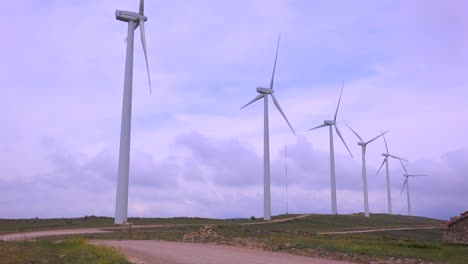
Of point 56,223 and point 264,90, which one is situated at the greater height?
point 264,90

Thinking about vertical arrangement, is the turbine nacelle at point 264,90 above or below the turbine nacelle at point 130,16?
below

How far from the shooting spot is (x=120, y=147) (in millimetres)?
61281

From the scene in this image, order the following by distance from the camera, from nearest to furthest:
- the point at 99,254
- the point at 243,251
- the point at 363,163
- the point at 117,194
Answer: the point at 99,254
the point at 243,251
the point at 117,194
the point at 363,163

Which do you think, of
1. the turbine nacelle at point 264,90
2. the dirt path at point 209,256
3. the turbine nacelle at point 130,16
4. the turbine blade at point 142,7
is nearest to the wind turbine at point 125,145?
the turbine nacelle at point 130,16

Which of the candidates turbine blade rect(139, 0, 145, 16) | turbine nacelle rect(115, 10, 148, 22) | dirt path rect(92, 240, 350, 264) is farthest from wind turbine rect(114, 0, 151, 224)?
dirt path rect(92, 240, 350, 264)

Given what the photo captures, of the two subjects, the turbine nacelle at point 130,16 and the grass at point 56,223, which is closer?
the grass at point 56,223

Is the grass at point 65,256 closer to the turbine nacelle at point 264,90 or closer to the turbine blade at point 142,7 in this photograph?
the turbine blade at point 142,7

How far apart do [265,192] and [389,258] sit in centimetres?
6091

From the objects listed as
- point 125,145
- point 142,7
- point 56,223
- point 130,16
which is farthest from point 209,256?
point 56,223

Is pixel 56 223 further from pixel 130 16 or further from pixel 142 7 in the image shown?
pixel 142 7

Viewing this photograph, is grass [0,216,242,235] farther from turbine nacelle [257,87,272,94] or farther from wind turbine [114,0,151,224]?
turbine nacelle [257,87,272,94]

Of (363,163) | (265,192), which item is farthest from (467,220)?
(363,163)

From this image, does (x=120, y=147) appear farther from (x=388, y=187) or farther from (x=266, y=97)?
(x=388, y=187)

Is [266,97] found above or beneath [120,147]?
above
